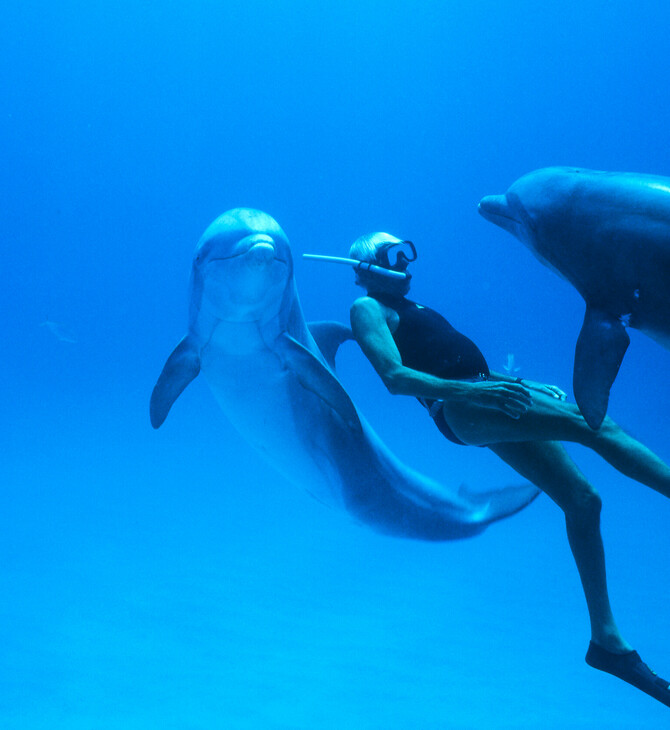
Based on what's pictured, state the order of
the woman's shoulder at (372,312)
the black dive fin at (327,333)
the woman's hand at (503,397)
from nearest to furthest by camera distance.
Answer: the woman's hand at (503,397) < the woman's shoulder at (372,312) < the black dive fin at (327,333)

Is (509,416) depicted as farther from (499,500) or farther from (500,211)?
(499,500)

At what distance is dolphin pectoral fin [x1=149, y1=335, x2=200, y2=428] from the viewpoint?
5242 millimetres

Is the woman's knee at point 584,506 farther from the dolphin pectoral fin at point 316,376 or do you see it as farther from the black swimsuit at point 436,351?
the dolphin pectoral fin at point 316,376

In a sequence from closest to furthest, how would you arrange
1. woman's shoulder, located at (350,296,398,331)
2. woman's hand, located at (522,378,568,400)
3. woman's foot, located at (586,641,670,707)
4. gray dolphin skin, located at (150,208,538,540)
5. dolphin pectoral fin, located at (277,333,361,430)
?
woman's foot, located at (586,641,670,707) → woman's shoulder, located at (350,296,398,331) → woman's hand, located at (522,378,568,400) → gray dolphin skin, located at (150,208,538,540) → dolphin pectoral fin, located at (277,333,361,430)

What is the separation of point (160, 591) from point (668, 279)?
7027 millimetres

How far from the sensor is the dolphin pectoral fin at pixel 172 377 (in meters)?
5.24

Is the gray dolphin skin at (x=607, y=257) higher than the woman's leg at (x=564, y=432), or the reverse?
the gray dolphin skin at (x=607, y=257)

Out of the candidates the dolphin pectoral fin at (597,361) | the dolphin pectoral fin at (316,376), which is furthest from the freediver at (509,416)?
the dolphin pectoral fin at (316,376)

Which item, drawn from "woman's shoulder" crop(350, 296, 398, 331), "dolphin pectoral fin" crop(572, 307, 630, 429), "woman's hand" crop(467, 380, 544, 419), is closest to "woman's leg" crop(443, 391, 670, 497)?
"woman's hand" crop(467, 380, 544, 419)

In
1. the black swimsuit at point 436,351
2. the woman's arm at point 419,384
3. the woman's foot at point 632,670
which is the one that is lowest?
the woman's foot at point 632,670

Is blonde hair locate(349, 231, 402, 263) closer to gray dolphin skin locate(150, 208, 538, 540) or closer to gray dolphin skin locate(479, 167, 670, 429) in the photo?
gray dolphin skin locate(150, 208, 538, 540)

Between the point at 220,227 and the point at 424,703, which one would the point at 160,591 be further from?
the point at 220,227

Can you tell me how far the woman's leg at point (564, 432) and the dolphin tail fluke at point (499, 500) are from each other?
234cm

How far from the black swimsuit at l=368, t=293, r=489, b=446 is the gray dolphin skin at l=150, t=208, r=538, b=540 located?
1185mm
